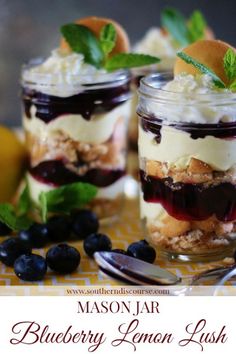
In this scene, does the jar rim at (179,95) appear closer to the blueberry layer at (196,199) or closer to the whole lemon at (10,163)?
the blueberry layer at (196,199)

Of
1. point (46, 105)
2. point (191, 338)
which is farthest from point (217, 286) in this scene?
point (46, 105)

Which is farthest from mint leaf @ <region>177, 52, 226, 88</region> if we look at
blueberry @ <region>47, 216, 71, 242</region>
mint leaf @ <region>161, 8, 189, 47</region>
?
mint leaf @ <region>161, 8, 189, 47</region>

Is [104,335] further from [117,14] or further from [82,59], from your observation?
[117,14]

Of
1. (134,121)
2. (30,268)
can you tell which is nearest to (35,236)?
(30,268)

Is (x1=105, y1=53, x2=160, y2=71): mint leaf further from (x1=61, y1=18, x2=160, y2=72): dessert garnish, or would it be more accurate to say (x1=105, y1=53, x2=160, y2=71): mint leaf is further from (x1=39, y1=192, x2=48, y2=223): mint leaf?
(x1=39, y1=192, x2=48, y2=223): mint leaf

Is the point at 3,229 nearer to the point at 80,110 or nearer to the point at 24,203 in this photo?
the point at 24,203

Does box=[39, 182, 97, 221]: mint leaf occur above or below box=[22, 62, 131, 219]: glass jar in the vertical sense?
below
